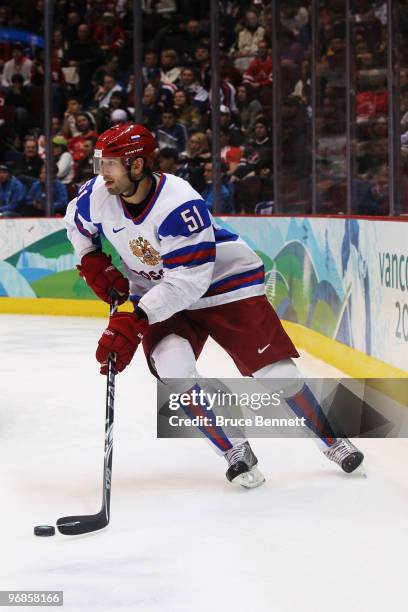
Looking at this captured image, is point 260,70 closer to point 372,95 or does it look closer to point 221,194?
point 221,194

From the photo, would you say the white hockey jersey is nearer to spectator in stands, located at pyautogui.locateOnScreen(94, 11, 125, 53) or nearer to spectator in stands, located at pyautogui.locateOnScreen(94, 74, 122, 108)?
spectator in stands, located at pyautogui.locateOnScreen(94, 74, 122, 108)

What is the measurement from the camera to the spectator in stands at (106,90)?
906 cm

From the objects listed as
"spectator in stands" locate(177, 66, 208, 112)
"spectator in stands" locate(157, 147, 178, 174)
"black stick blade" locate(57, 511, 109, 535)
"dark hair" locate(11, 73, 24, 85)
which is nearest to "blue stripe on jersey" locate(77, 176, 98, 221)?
"black stick blade" locate(57, 511, 109, 535)

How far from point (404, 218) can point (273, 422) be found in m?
1.24

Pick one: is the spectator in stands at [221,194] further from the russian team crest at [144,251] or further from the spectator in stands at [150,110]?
the russian team crest at [144,251]

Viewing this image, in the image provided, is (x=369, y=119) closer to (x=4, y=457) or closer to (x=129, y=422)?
(x=129, y=422)

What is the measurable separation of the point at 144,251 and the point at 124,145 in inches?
11.7

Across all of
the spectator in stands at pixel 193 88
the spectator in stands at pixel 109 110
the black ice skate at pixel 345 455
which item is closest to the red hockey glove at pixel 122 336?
the black ice skate at pixel 345 455

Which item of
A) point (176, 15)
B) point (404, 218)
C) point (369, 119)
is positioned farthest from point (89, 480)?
point (176, 15)

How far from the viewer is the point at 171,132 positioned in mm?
8469

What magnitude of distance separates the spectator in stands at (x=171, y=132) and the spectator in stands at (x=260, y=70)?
0.62m

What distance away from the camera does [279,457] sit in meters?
3.62

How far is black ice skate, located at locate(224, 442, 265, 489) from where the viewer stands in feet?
10.3

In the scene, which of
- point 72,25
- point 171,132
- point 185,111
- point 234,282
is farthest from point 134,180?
point 72,25
